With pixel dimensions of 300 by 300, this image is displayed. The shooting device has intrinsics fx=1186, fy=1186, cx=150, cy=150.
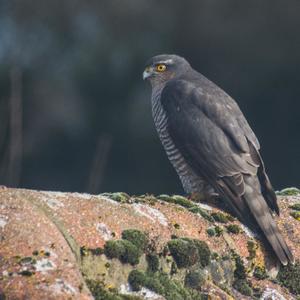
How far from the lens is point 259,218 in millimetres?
6609

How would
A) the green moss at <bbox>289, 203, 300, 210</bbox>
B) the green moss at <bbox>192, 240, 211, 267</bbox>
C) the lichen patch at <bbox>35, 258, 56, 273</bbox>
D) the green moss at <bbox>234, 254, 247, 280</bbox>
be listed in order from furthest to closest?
1. the green moss at <bbox>289, 203, 300, 210</bbox>
2. the green moss at <bbox>234, 254, 247, 280</bbox>
3. the green moss at <bbox>192, 240, 211, 267</bbox>
4. the lichen patch at <bbox>35, 258, 56, 273</bbox>

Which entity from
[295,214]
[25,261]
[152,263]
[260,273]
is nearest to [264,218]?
[295,214]

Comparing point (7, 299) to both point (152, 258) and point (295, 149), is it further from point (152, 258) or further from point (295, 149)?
point (295, 149)

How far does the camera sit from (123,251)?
5281mm

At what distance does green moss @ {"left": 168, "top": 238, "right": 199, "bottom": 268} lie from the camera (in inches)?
219

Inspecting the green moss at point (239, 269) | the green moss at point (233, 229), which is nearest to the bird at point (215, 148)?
the green moss at point (233, 229)

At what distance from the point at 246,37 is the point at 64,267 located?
401 inches

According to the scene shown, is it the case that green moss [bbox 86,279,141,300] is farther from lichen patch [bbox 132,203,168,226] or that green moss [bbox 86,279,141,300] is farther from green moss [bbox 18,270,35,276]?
lichen patch [bbox 132,203,168,226]

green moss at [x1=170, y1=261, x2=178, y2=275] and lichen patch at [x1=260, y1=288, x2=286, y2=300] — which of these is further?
lichen patch at [x1=260, y1=288, x2=286, y2=300]

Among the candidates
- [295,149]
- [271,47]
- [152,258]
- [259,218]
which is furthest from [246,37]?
[152,258]

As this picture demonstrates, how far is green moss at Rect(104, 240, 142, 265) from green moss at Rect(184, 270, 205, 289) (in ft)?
1.08

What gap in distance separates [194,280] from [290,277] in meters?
0.75

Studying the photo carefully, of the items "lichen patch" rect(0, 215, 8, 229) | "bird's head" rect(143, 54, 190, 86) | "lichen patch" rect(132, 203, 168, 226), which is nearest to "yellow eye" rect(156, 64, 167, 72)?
"bird's head" rect(143, 54, 190, 86)

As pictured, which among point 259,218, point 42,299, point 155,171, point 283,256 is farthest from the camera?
point 155,171
